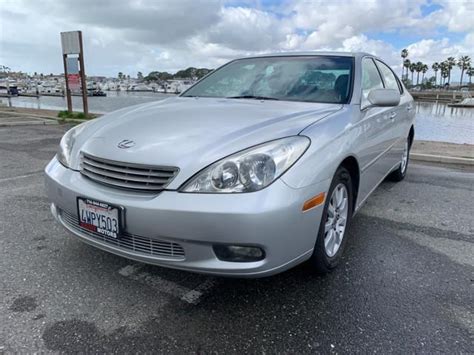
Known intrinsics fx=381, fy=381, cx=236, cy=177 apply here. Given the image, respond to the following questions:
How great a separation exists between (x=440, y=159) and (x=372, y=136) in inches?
161

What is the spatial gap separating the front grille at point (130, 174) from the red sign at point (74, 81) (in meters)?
11.4

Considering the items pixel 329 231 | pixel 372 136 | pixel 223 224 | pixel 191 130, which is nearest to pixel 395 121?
pixel 372 136

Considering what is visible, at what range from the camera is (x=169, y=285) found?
95.0 inches

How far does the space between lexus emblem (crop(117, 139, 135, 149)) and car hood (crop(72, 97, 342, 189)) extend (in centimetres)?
2

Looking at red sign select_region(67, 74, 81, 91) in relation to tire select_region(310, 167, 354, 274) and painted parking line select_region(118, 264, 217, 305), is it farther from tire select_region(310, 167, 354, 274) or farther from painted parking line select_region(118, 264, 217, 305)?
tire select_region(310, 167, 354, 274)

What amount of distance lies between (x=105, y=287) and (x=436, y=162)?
5918 mm

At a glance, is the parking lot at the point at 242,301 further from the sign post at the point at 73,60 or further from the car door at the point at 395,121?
the sign post at the point at 73,60

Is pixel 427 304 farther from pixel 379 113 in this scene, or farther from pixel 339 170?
pixel 379 113

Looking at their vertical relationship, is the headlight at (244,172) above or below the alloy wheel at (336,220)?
above

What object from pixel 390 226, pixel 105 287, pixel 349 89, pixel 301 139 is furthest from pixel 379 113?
pixel 105 287

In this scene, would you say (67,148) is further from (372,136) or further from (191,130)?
(372,136)

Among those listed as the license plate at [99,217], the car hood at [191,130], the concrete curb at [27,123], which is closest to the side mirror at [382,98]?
the car hood at [191,130]

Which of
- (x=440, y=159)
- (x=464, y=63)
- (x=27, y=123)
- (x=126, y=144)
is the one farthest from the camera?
(x=464, y=63)

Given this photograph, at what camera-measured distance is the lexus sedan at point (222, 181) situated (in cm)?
188
